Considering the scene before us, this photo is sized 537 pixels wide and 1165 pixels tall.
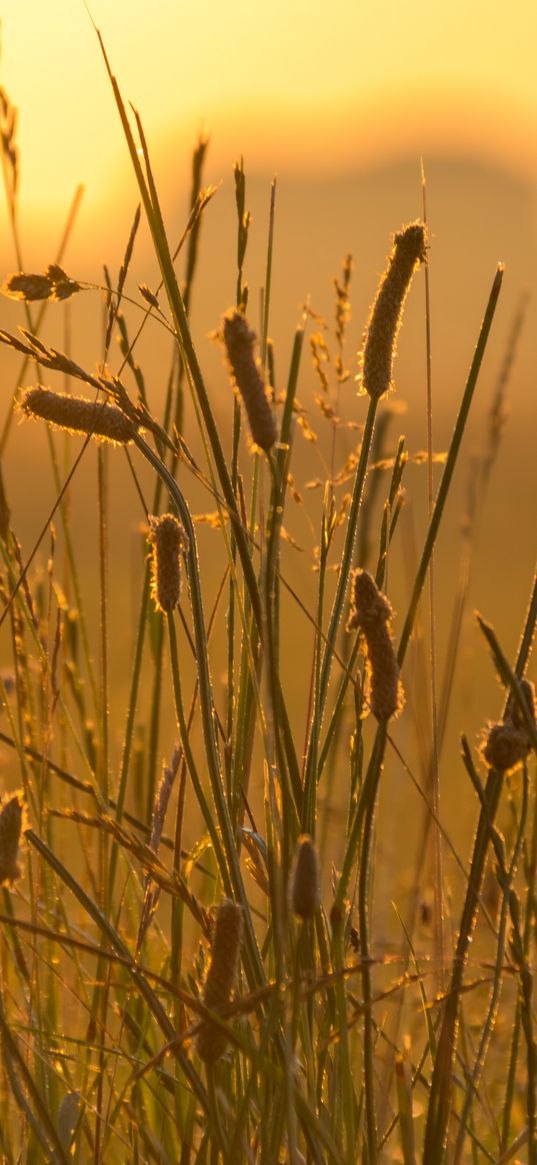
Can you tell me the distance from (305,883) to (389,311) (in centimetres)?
42

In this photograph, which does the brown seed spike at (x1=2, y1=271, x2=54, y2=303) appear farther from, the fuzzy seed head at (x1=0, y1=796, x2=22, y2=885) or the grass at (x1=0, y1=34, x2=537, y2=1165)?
the fuzzy seed head at (x1=0, y1=796, x2=22, y2=885)

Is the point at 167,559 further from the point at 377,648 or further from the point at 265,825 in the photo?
the point at 265,825

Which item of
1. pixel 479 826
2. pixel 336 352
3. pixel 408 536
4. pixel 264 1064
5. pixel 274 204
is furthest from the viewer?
pixel 408 536

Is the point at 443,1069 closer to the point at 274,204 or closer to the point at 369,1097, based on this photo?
the point at 369,1097

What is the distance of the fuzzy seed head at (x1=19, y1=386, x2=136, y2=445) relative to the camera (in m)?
0.86

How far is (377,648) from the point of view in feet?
2.51

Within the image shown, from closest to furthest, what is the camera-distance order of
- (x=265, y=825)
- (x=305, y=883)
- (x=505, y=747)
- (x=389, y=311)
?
(x=305, y=883) → (x=505, y=747) → (x=389, y=311) → (x=265, y=825)

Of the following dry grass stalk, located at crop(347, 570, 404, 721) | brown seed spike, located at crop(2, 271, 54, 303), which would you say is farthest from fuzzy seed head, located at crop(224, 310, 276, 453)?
brown seed spike, located at crop(2, 271, 54, 303)

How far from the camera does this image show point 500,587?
627cm

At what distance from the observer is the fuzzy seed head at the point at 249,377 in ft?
2.44

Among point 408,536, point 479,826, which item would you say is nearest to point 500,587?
point 408,536

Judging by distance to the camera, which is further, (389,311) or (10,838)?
(389,311)

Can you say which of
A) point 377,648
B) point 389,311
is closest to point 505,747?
point 377,648

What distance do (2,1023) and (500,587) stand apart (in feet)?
18.4
